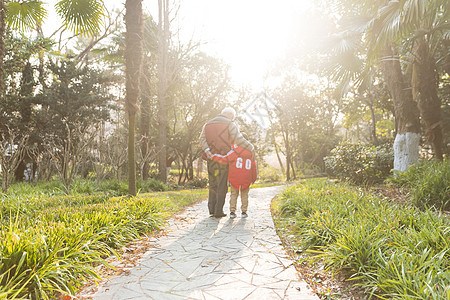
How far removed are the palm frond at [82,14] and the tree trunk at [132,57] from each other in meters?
0.79

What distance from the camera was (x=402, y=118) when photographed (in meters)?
7.74

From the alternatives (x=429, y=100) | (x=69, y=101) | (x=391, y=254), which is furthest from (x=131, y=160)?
(x=69, y=101)

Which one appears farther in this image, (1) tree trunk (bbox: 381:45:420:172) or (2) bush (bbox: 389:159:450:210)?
(1) tree trunk (bbox: 381:45:420:172)

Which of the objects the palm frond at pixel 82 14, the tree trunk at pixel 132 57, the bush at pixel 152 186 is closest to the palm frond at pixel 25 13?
the palm frond at pixel 82 14

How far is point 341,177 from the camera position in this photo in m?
10.2

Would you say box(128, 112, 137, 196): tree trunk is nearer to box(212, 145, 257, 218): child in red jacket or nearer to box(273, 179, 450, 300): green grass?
box(212, 145, 257, 218): child in red jacket

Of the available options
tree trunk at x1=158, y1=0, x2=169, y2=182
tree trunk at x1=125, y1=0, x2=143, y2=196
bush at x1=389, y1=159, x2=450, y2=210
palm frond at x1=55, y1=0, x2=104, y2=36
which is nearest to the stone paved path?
tree trunk at x1=125, y1=0, x2=143, y2=196

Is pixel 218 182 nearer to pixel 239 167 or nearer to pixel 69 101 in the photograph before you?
pixel 239 167

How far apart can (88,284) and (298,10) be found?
41.5 ft

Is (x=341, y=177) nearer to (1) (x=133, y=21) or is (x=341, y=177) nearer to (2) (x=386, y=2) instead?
(2) (x=386, y=2)

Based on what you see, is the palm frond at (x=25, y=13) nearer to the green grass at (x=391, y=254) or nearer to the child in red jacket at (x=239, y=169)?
the child in red jacket at (x=239, y=169)

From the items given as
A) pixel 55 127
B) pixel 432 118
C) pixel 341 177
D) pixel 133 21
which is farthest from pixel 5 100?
pixel 432 118

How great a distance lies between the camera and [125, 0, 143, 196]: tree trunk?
550 cm

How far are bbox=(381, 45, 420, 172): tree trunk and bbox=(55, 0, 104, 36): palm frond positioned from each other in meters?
7.87
